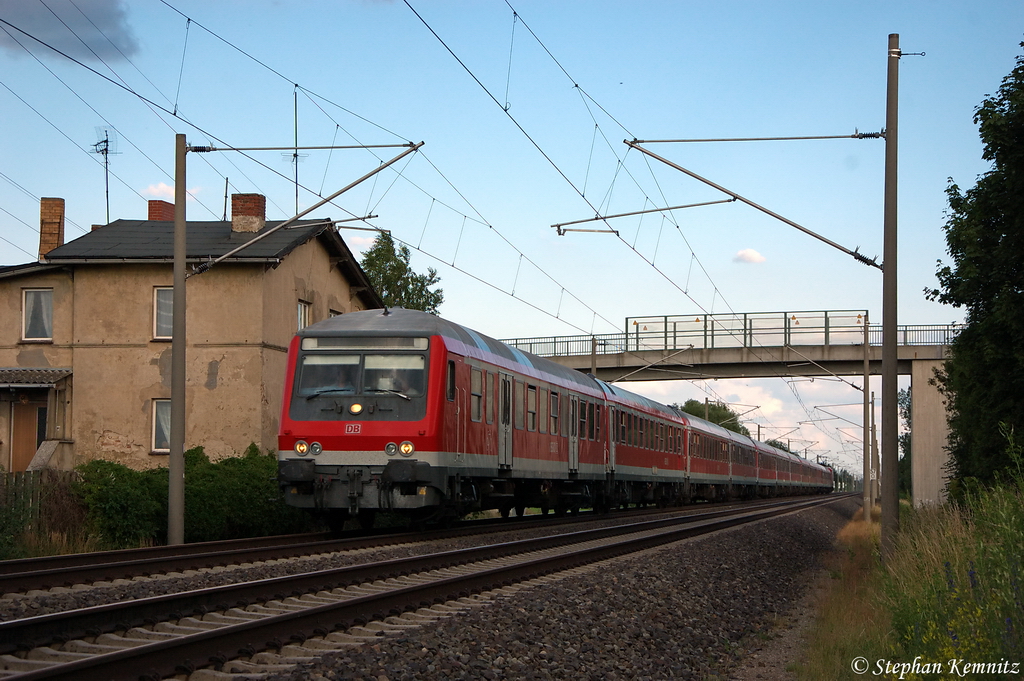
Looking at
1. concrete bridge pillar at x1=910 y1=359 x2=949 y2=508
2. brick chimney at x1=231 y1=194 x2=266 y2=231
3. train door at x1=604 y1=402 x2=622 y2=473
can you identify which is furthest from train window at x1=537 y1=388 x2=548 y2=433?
concrete bridge pillar at x1=910 y1=359 x2=949 y2=508

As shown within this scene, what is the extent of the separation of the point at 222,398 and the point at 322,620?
17.9 metres

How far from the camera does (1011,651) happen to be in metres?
6.25

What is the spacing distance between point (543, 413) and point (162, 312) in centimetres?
1005

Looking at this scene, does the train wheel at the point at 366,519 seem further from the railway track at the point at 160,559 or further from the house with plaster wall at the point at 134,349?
the house with plaster wall at the point at 134,349

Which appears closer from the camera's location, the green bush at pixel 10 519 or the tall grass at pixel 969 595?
the tall grass at pixel 969 595

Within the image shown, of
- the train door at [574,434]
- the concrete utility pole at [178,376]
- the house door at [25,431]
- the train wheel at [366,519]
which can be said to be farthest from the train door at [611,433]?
the house door at [25,431]

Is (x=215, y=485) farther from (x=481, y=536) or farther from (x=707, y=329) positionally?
(x=707, y=329)

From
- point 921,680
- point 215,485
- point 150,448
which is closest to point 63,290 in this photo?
point 150,448

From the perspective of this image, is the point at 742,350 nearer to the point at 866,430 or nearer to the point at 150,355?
the point at 866,430

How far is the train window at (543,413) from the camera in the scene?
2189cm

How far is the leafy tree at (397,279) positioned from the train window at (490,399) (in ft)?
136

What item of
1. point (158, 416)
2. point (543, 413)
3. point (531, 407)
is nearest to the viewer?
point (531, 407)

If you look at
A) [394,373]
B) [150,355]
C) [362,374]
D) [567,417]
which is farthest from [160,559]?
[150,355]

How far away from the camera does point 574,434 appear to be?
80.3 ft
